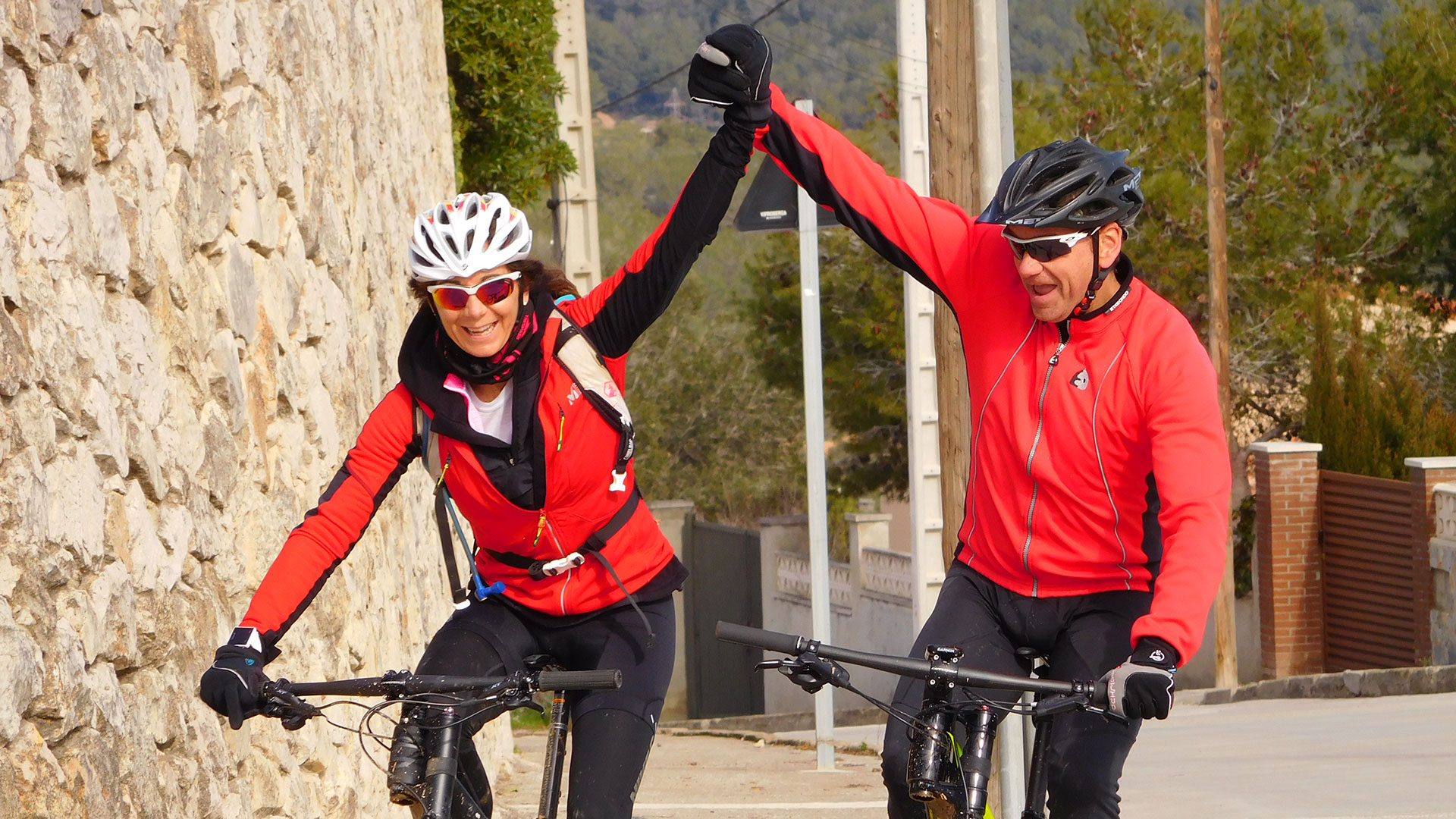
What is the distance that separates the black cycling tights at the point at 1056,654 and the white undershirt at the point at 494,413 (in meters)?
1.18

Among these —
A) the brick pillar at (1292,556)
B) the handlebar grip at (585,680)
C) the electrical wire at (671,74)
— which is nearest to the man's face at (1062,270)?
the handlebar grip at (585,680)

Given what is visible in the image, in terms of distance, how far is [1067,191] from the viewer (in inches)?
159

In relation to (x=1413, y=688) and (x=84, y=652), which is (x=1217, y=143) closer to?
(x=1413, y=688)

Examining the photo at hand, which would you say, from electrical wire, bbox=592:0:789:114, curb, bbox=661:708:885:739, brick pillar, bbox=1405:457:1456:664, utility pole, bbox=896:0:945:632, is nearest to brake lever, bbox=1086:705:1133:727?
utility pole, bbox=896:0:945:632

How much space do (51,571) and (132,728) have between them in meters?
0.67

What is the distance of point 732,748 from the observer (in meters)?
13.6

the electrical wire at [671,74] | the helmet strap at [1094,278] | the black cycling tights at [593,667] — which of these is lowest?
the black cycling tights at [593,667]

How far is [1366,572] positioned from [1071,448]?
1783 centimetres

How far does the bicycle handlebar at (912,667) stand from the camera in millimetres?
3520

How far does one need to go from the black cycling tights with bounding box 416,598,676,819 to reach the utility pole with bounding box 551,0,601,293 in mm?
12730

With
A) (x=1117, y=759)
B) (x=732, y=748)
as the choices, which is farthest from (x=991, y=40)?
(x=732, y=748)

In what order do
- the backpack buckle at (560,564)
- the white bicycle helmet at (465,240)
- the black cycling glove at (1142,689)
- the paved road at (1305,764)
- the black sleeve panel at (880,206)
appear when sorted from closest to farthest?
1. the black cycling glove at (1142,689)
2. the white bicycle helmet at (465,240)
3. the backpack buckle at (560,564)
4. the black sleeve panel at (880,206)
5. the paved road at (1305,764)

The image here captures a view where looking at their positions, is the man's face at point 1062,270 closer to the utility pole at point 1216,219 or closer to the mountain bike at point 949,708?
the mountain bike at point 949,708

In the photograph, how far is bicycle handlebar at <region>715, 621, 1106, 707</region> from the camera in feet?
11.5
